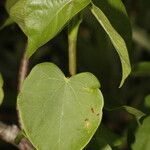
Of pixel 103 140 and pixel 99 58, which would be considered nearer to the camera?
pixel 103 140

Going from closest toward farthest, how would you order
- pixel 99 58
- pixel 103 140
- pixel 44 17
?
1. pixel 44 17
2. pixel 103 140
3. pixel 99 58

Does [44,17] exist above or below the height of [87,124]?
above

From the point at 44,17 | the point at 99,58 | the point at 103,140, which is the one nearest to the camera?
the point at 44,17

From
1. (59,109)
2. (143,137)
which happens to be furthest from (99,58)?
(59,109)

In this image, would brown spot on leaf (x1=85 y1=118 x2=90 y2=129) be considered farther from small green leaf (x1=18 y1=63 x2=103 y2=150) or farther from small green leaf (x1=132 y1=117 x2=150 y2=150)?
small green leaf (x1=132 y1=117 x2=150 y2=150)

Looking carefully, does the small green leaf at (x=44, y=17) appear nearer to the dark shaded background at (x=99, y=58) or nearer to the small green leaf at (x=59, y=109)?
the small green leaf at (x=59, y=109)

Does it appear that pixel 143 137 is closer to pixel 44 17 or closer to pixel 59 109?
pixel 59 109

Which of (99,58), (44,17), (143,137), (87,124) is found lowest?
(99,58)
